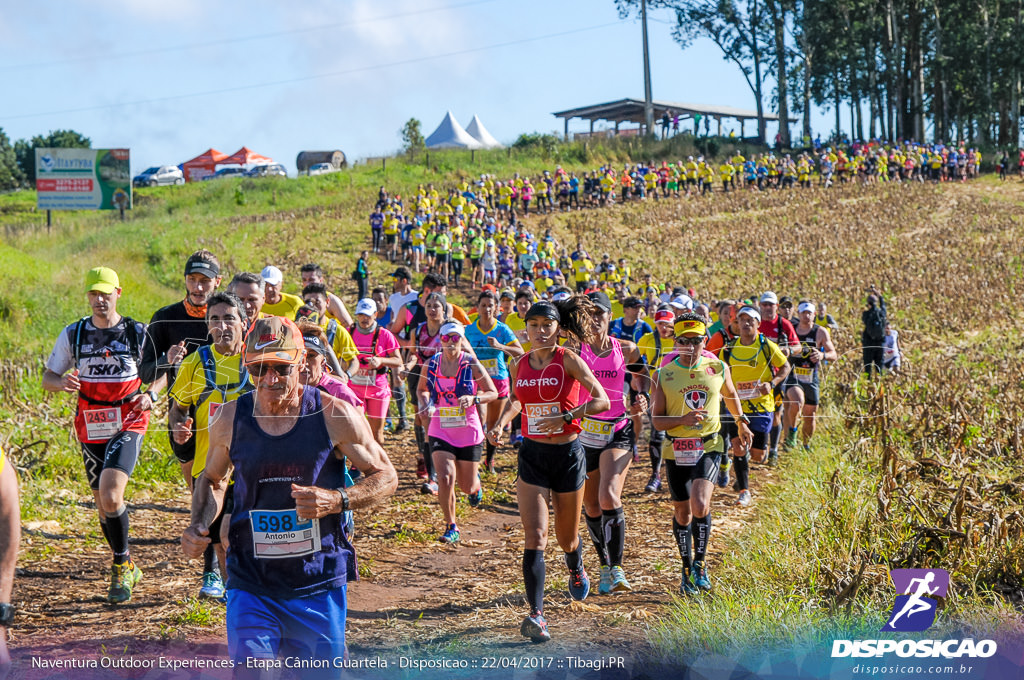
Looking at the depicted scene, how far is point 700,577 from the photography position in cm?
678

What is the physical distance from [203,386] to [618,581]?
127 inches

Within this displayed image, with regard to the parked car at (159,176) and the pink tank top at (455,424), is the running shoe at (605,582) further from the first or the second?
the parked car at (159,176)

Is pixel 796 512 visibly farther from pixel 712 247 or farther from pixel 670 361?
pixel 712 247

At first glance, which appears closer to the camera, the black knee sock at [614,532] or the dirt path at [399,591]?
the dirt path at [399,591]

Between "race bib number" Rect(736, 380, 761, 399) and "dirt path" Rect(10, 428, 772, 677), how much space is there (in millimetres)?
1128

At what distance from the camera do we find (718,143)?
185ft

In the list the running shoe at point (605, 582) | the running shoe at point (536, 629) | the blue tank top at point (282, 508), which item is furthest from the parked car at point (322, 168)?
the blue tank top at point (282, 508)

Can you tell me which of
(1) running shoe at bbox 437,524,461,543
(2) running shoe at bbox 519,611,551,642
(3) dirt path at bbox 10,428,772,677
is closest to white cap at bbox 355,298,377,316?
(3) dirt path at bbox 10,428,772,677

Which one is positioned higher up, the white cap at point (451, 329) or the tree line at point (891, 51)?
the tree line at point (891, 51)

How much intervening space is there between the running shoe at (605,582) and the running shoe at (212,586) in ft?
8.57

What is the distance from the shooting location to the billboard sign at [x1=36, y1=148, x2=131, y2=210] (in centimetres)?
3481

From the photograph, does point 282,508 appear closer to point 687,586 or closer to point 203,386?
point 203,386

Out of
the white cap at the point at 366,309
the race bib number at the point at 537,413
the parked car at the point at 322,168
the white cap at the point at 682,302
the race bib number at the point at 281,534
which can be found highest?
the parked car at the point at 322,168

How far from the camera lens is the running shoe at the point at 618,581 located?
22.7 feet
